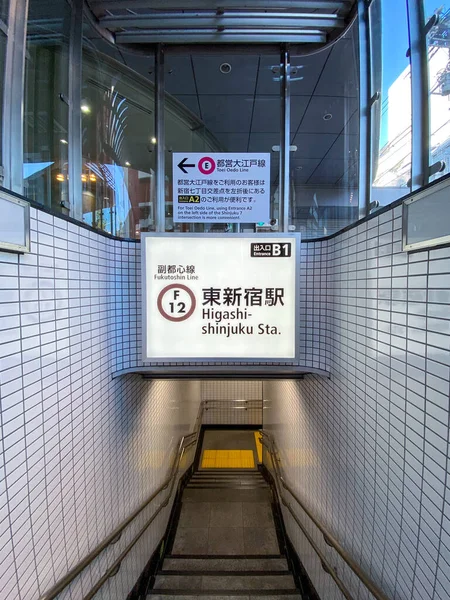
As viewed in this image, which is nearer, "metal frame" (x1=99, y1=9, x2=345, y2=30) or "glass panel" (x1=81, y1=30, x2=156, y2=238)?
"metal frame" (x1=99, y1=9, x2=345, y2=30)

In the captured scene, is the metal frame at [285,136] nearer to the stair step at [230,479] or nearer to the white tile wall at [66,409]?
the white tile wall at [66,409]

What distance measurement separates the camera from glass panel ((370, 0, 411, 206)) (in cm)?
176

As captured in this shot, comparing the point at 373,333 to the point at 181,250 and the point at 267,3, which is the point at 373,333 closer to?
the point at 181,250

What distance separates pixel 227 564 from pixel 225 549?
42cm

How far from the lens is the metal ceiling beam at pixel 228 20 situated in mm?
2449

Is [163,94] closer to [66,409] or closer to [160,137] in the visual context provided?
[160,137]

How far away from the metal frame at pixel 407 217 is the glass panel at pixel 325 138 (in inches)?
36.5

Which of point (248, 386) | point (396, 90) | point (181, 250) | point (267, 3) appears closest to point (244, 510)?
point (248, 386)

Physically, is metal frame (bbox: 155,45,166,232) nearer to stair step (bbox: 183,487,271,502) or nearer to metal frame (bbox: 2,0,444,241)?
metal frame (bbox: 2,0,444,241)

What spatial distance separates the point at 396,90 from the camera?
1.92 metres

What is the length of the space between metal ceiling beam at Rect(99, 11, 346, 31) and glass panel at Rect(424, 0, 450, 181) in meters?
1.20

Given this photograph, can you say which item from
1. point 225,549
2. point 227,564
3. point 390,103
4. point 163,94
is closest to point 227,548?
point 225,549

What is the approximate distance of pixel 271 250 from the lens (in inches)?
97.0

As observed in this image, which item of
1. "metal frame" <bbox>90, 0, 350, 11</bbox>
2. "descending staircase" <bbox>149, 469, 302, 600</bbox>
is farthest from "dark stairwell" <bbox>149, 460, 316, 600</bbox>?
"metal frame" <bbox>90, 0, 350, 11</bbox>
